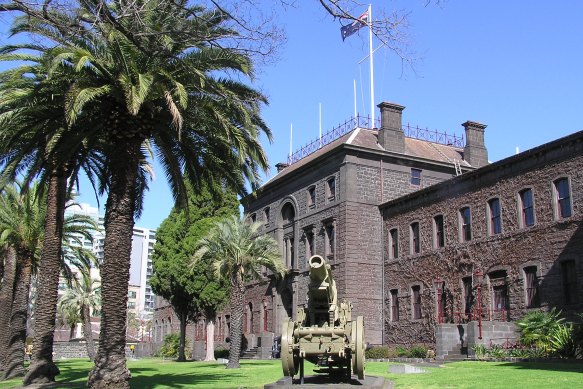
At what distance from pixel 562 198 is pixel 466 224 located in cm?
603

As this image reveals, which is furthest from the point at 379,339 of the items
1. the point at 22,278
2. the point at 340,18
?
the point at 340,18

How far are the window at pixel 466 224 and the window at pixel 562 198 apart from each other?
5.36 m

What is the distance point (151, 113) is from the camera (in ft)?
53.1

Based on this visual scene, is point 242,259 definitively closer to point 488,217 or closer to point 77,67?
point 488,217

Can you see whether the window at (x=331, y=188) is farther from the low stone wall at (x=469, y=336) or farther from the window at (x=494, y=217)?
the low stone wall at (x=469, y=336)

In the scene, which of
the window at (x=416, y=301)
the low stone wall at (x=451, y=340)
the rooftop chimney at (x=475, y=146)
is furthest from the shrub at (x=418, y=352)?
the rooftop chimney at (x=475, y=146)

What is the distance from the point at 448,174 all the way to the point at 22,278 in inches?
1036

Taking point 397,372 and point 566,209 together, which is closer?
point 397,372

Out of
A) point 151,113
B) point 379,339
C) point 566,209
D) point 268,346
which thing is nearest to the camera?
point 151,113

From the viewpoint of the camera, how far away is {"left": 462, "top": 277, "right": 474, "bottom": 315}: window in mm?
31109

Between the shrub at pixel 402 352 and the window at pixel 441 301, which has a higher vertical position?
the window at pixel 441 301

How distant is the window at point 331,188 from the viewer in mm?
40125

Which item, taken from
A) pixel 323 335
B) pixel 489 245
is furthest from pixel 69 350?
pixel 323 335

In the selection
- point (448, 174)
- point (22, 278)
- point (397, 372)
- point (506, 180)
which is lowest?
point (397, 372)
